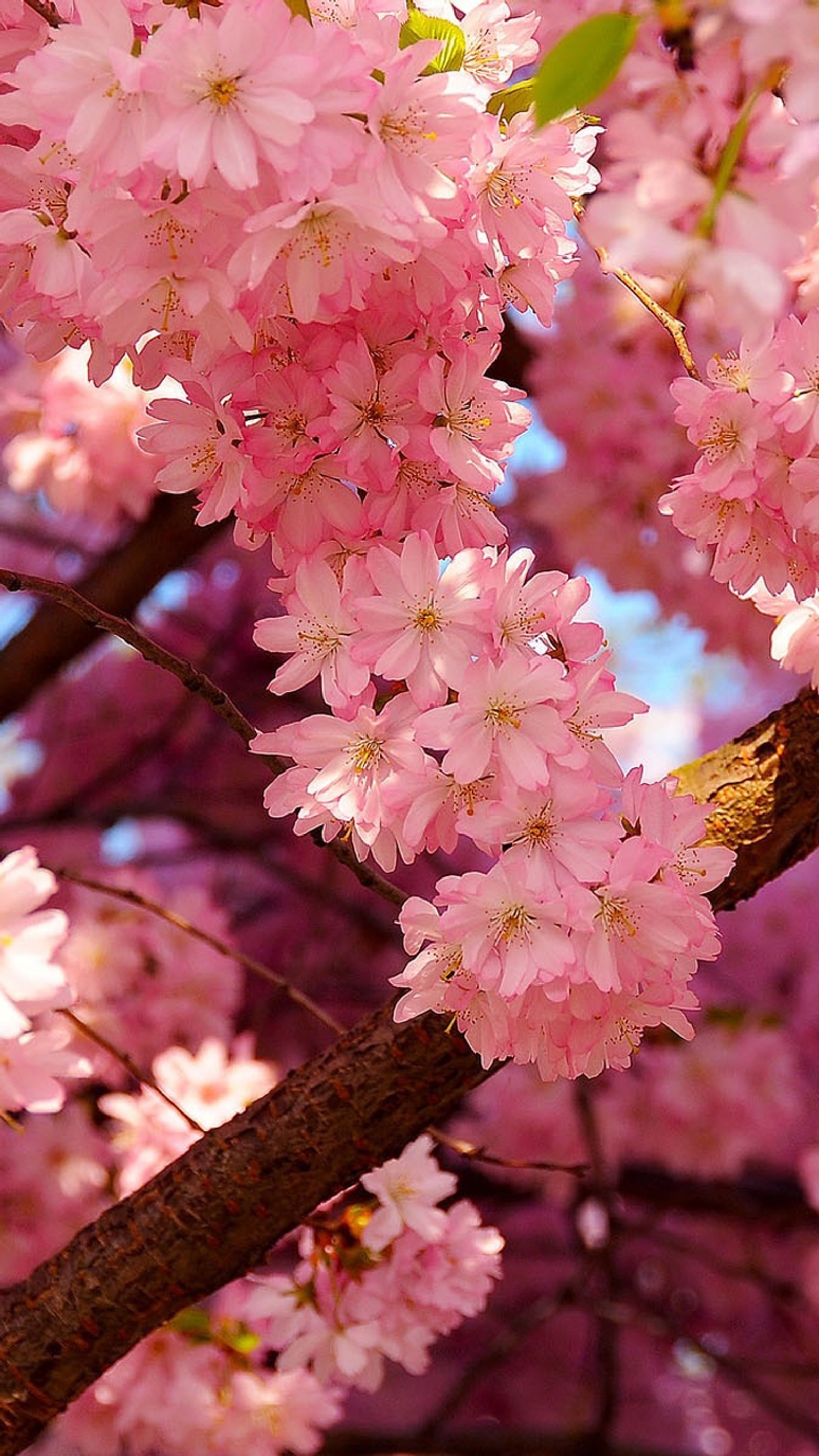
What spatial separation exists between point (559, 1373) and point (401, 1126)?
221 centimetres

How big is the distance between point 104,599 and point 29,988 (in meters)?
1.26

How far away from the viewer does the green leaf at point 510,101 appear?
72cm

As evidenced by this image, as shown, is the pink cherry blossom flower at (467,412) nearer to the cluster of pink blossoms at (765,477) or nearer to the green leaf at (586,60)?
the cluster of pink blossoms at (765,477)

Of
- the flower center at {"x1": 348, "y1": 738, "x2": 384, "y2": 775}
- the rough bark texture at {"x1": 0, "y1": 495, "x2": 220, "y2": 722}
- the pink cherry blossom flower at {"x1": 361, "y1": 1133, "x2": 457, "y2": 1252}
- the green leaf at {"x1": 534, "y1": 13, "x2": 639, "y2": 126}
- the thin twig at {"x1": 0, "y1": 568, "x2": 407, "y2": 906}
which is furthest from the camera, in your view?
the rough bark texture at {"x1": 0, "y1": 495, "x2": 220, "y2": 722}

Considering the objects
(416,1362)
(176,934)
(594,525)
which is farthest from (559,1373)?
(416,1362)

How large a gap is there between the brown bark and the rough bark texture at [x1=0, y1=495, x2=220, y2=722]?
42.4 inches

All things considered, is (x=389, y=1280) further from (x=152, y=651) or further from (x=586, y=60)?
(x=586, y=60)

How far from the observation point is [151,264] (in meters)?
0.65

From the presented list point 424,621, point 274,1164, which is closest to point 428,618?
point 424,621

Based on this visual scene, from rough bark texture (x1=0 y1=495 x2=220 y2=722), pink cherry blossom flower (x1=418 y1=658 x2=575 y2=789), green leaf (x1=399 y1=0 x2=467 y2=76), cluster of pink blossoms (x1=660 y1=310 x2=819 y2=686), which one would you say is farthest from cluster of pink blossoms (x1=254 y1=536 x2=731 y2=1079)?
rough bark texture (x1=0 y1=495 x2=220 y2=722)

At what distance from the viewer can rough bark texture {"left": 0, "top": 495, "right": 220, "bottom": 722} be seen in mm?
1907

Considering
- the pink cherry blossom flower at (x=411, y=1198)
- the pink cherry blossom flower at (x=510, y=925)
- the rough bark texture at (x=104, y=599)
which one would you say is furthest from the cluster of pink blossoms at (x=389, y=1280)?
the rough bark texture at (x=104, y=599)

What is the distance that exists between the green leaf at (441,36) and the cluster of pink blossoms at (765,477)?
7.0 inches

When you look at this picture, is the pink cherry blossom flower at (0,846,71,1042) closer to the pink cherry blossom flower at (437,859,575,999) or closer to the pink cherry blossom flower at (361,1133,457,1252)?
the pink cherry blossom flower at (437,859,575,999)
